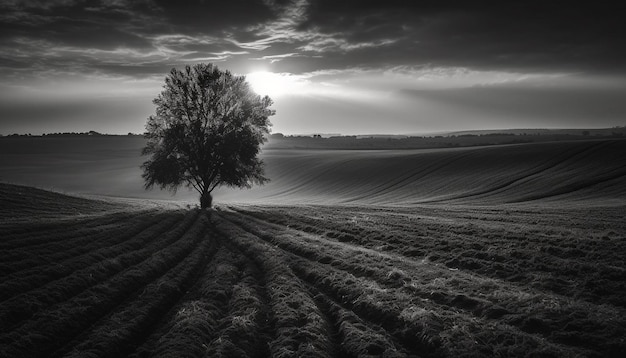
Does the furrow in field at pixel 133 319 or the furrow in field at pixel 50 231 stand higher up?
the furrow in field at pixel 50 231

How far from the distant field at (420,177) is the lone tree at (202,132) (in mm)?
15163

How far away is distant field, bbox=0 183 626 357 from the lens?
922cm

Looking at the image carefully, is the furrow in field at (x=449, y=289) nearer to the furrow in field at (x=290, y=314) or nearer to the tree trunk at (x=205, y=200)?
the furrow in field at (x=290, y=314)

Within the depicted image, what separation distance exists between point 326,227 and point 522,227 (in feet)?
38.3

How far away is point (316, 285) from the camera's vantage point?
14.2 metres

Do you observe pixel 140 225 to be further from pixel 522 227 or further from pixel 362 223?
pixel 522 227

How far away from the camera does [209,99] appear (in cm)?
4044

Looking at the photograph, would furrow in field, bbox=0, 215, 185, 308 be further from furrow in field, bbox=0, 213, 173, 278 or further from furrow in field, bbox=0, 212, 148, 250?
furrow in field, bbox=0, 212, 148, 250

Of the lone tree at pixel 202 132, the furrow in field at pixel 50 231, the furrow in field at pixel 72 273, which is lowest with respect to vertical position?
the furrow in field at pixel 72 273

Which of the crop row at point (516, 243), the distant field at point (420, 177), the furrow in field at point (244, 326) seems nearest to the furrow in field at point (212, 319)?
the furrow in field at point (244, 326)

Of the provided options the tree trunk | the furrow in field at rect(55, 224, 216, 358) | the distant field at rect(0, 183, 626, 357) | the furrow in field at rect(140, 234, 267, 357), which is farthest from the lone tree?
the furrow in field at rect(140, 234, 267, 357)

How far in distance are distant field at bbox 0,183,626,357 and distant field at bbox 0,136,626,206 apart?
74.0 ft

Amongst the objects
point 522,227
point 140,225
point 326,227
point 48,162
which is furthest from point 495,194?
point 48,162

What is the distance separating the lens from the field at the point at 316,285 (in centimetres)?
927
